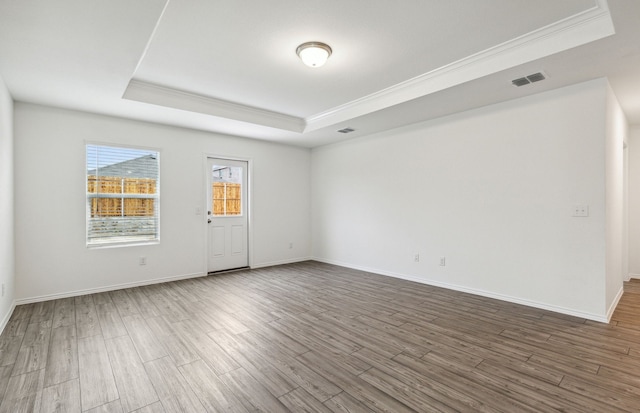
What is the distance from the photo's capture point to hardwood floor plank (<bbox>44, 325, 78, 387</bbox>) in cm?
223

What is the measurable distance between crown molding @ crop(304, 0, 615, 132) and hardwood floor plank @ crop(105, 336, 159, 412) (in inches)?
155

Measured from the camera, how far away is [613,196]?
3.55 meters

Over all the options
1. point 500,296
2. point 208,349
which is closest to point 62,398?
point 208,349

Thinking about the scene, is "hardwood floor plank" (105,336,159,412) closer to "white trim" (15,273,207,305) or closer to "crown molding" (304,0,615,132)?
"white trim" (15,273,207,305)

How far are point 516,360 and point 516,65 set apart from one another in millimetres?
2677

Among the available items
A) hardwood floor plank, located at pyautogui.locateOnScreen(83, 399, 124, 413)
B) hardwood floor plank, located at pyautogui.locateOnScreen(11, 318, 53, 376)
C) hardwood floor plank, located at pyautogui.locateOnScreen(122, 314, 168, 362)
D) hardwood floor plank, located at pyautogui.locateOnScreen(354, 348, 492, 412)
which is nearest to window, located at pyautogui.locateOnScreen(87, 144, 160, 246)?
hardwood floor plank, located at pyautogui.locateOnScreen(11, 318, 53, 376)

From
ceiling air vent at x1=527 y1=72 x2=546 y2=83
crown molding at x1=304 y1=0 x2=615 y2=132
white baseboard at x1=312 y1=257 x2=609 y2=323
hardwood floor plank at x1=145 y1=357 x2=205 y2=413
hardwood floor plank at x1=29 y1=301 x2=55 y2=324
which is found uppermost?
crown molding at x1=304 y1=0 x2=615 y2=132

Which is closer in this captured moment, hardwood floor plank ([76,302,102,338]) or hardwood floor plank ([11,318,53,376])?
hardwood floor plank ([11,318,53,376])

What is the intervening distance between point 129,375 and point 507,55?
14.2 feet

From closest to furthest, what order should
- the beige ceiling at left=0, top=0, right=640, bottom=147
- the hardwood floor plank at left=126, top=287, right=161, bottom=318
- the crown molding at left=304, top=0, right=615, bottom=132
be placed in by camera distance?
the beige ceiling at left=0, top=0, right=640, bottom=147, the crown molding at left=304, top=0, right=615, bottom=132, the hardwood floor plank at left=126, top=287, right=161, bottom=318

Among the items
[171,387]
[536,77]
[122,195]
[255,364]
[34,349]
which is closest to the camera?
[171,387]

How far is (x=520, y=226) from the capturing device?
12.5 feet

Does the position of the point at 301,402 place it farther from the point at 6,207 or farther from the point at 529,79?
the point at 6,207

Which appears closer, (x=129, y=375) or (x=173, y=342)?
(x=129, y=375)
